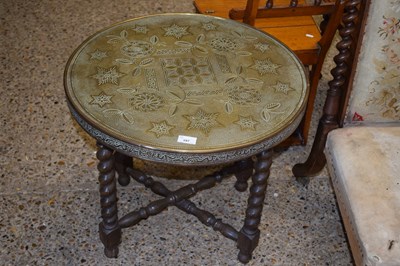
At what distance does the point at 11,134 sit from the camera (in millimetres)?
2783

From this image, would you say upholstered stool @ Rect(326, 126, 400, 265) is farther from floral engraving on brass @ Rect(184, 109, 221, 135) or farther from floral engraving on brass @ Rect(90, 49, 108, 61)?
floral engraving on brass @ Rect(90, 49, 108, 61)

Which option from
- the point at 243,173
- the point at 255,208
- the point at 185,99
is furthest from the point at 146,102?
the point at 243,173

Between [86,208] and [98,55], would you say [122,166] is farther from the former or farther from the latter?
[98,55]

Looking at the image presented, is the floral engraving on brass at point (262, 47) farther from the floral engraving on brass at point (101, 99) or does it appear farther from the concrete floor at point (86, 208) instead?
the concrete floor at point (86, 208)

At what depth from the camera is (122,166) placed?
2477 millimetres

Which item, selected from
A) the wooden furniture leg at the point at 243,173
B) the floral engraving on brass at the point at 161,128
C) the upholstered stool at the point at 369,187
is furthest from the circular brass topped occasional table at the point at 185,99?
the upholstered stool at the point at 369,187

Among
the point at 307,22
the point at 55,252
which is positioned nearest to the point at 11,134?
the point at 55,252

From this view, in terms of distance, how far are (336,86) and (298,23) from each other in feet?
2.45

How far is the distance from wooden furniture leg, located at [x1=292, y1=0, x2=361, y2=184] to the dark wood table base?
0.84ft

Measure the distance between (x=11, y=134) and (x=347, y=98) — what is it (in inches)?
62.7

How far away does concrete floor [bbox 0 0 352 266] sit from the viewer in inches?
90.4

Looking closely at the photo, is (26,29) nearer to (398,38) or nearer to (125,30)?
(125,30)

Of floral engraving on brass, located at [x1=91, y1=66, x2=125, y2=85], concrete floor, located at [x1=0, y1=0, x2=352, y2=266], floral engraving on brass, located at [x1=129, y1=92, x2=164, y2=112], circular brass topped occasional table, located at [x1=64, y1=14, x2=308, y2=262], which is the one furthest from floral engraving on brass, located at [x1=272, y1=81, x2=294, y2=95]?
concrete floor, located at [x1=0, y1=0, x2=352, y2=266]

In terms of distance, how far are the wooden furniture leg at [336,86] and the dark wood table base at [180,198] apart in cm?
26
